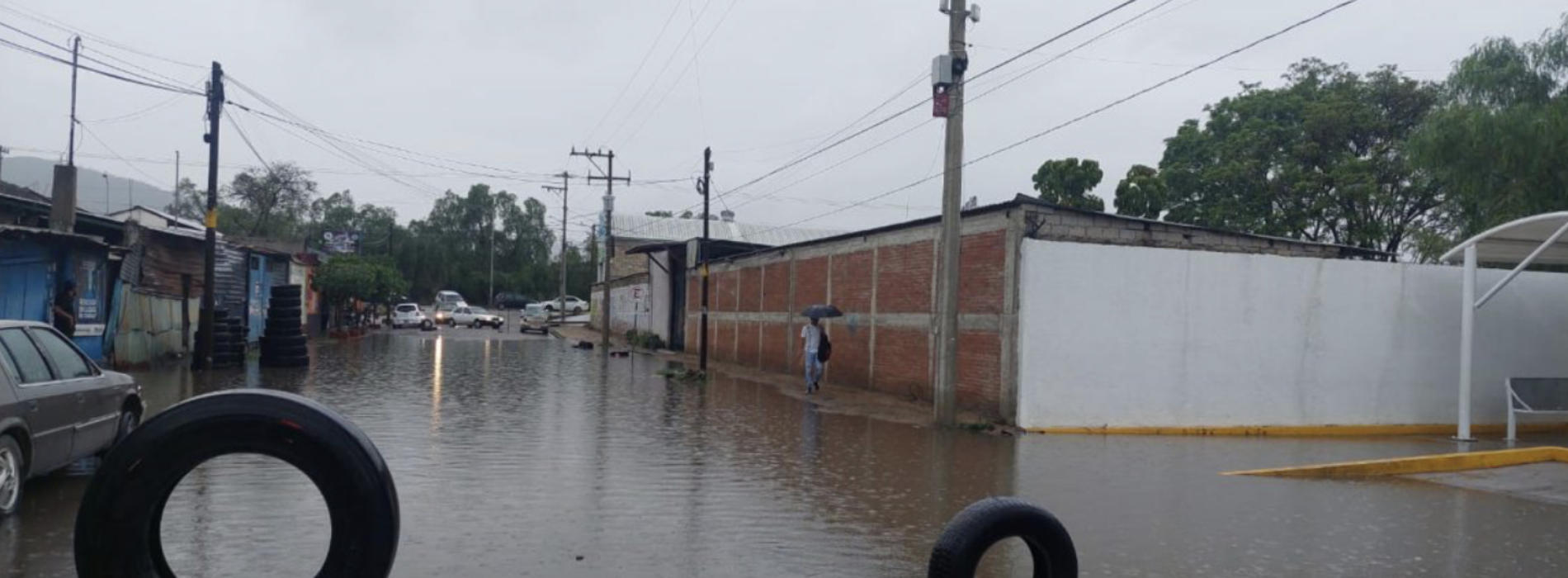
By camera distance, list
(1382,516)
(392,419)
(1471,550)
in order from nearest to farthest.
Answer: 1. (1471,550)
2. (1382,516)
3. (392,419)

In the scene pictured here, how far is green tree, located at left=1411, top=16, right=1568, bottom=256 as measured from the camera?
2284 centimetres

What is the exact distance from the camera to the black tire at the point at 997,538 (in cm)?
484

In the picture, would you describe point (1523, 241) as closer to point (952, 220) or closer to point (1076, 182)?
point (952, 220)

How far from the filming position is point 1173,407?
1617 cm

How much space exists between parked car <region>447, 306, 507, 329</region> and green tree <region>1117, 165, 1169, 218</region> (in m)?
35.2

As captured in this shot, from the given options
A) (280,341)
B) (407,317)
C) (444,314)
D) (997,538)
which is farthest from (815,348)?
(444,314)

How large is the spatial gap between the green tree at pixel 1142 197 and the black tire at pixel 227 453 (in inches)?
1478

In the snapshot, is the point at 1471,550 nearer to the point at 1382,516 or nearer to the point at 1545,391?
the point at 1382,516

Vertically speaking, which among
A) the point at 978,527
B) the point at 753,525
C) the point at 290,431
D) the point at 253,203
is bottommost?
Result: the point at 753,525

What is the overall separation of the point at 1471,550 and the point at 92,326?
71.7 feet

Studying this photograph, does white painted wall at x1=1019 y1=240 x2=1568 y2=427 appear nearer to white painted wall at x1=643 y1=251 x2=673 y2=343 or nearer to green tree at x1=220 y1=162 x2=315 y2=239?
white painted wall at x1=643 y1=251 x2=673 y2=343

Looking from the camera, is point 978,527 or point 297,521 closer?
point 978,527

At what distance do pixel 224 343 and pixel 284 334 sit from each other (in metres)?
1.23

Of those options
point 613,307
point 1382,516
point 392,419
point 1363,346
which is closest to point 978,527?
point 1382,516
